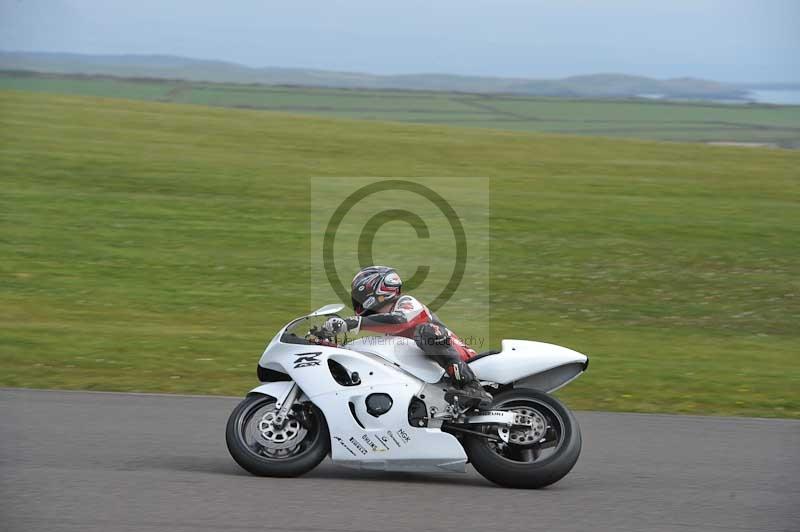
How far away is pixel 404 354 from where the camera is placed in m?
8.41

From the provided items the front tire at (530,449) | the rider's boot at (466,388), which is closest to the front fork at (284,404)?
the rider's boot at (466,388)

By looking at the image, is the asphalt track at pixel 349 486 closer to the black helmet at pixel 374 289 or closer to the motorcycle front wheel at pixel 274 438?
the motorcycle front wheel at pixel 274 438

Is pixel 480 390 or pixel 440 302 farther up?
pixel 480 390

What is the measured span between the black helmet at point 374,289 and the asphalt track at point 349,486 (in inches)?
47.9

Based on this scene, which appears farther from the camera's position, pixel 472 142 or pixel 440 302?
pixel 472 142

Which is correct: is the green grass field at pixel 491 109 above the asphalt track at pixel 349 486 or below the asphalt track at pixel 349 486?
above

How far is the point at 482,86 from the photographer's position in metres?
107

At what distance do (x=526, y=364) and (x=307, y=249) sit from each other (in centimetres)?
1522

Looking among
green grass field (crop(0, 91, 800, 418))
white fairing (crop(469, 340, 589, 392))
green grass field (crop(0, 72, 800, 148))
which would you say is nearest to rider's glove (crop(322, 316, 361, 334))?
white fairing (crop(469, 340, 589, 392))

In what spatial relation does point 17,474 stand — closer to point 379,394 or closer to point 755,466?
point 379,394

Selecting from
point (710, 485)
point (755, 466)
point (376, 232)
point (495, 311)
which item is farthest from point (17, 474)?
point (376, 232)

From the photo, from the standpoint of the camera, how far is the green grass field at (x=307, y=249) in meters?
13.8

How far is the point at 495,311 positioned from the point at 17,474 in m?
11.3

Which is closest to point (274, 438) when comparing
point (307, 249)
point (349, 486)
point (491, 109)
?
point (349, 486)
